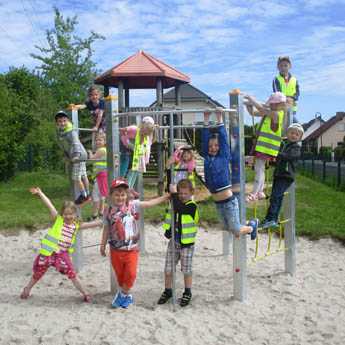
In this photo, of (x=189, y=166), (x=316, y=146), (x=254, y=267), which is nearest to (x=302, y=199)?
(x=254, y=267)

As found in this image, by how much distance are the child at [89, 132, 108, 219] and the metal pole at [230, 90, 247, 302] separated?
1510 millimetres

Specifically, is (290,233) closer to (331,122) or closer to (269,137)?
(269,137)

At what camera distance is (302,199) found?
36.4ft

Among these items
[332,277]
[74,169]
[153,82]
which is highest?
[153,82]

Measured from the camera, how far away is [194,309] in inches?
169

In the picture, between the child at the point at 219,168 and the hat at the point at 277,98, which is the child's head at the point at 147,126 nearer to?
the child at the point at 219,168

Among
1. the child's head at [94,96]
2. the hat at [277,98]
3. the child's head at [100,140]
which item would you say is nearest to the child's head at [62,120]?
the child's head at [100,140]

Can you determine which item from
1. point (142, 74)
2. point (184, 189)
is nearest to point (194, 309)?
point (184, 189)

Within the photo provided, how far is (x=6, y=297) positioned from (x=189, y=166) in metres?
2.29

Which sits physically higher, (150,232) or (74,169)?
(74,169)

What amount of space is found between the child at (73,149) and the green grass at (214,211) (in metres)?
2.91

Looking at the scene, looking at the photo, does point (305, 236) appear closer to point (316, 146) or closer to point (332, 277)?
point (332, 277)

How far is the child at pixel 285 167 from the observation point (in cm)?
481

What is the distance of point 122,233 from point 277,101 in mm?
1944
